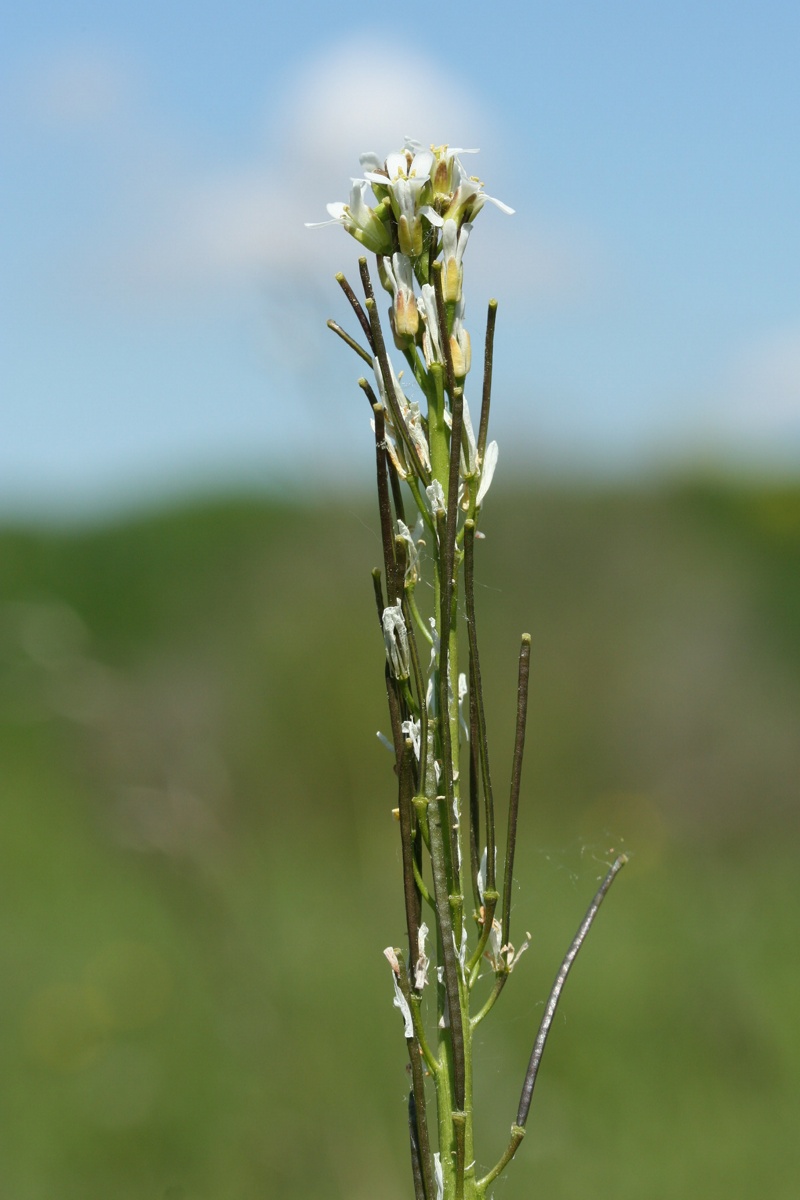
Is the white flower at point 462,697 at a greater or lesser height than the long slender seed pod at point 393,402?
lesser

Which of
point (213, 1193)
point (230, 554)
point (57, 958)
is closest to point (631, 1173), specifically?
point (213, 1193)

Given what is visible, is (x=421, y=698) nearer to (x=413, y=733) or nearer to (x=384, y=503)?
(x=413, y=733)

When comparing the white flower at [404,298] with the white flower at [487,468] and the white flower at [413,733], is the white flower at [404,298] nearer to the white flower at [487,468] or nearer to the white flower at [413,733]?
the white flower at [487,468]

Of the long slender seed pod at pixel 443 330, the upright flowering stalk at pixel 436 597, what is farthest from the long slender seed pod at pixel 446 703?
the long slender seed pod at pixel 443 330

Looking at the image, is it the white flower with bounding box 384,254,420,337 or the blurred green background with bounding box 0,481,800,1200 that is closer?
the white flower with bounding box 384,254,420,337

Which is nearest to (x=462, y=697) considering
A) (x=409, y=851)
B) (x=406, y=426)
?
(x=409, y=851)

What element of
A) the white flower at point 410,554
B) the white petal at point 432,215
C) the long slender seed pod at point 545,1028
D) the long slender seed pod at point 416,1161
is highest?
the white petal at point 432,215

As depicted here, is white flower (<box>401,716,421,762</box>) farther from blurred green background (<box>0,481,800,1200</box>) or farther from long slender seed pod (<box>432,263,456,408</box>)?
blurred green background (<box>0,481,800,1200</box>)

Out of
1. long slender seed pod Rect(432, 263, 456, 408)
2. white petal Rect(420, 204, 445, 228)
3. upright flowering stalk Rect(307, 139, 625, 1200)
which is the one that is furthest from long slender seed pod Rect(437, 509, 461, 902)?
white petal Rect(420, 204, 445, 228)

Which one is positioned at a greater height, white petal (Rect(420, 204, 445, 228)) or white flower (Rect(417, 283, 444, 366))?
white petal (Rect(420, 204, 445, 228))
